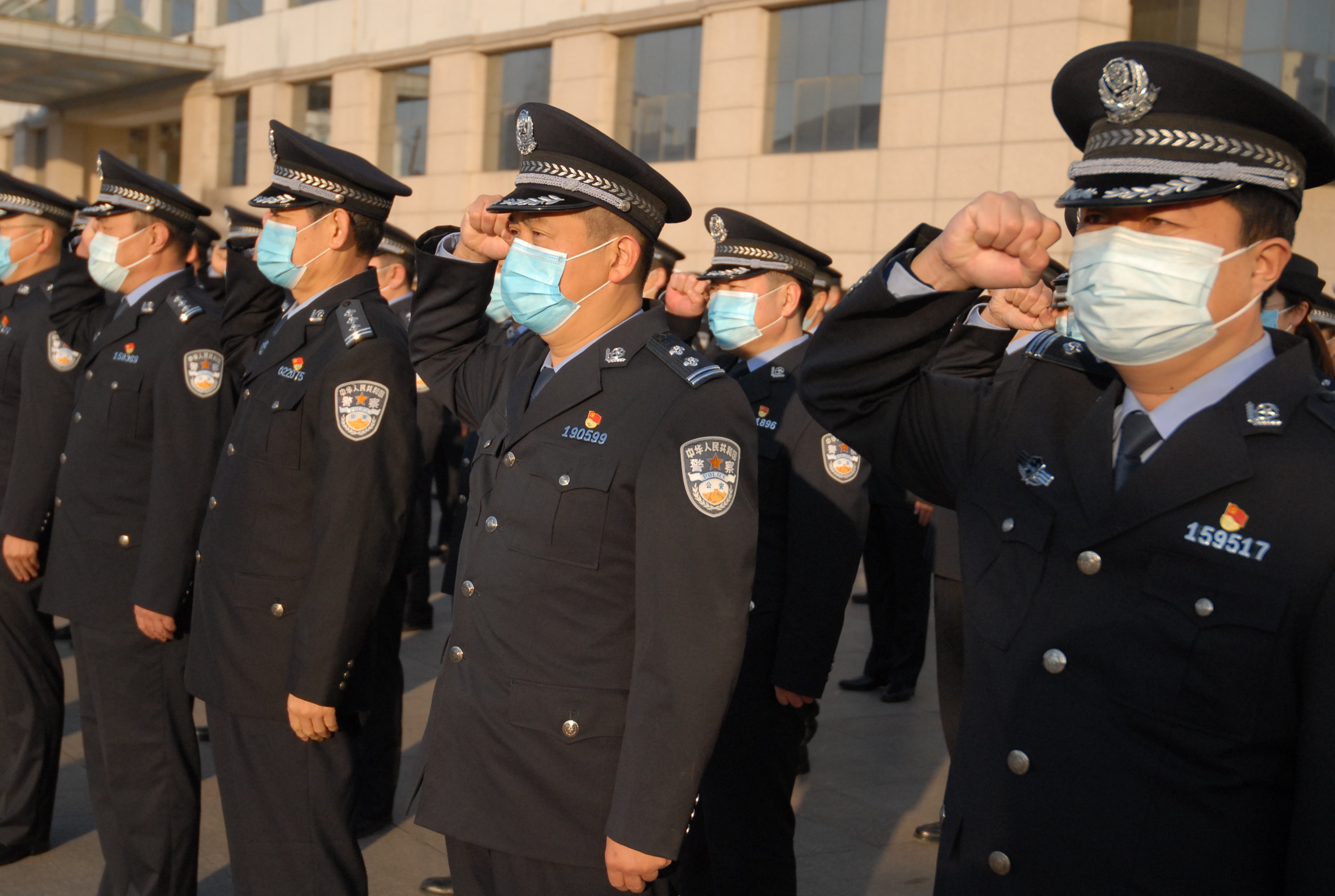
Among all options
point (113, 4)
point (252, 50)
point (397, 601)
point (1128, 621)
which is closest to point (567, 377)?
point (1128, 621)

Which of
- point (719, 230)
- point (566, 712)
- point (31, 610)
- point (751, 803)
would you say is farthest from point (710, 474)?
point (31, 610)

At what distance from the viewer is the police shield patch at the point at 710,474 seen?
2.36 m

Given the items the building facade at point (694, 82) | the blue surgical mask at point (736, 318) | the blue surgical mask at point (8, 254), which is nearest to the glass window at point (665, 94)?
the building facade at point (694, 82)

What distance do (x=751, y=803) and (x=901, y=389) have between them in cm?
183

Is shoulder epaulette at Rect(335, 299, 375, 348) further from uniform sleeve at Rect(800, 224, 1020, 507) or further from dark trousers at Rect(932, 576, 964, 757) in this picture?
dark trousers at Rect(932, 576, 964, 757)

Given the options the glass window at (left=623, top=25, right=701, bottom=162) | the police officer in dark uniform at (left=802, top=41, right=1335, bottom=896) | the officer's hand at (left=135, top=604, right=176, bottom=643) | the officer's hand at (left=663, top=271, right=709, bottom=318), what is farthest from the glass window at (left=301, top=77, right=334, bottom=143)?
the police officer in dark uniform at (left=802, top=41, right=1335, bottom=896)

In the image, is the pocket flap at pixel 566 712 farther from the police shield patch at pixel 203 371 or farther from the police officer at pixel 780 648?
the police shield patch at pixel 203 371

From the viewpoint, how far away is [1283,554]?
68.3 inches

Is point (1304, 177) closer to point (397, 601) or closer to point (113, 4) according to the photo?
point (397, 601)

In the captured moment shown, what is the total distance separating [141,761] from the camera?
149 inches

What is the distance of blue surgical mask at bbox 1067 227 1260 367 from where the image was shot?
1.89 m

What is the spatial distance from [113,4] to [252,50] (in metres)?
5.04

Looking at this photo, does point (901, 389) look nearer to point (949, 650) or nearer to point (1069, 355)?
point (1069, 355)

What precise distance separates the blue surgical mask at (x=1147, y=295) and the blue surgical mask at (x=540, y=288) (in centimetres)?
117
